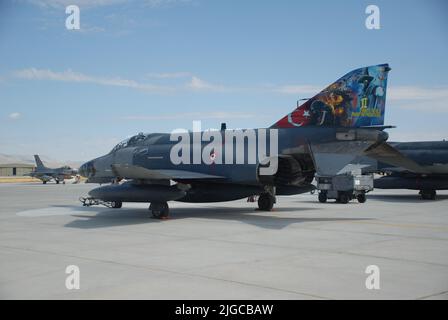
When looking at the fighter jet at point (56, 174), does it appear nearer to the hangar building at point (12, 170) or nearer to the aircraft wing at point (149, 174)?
the aircraft wing at point (149, 174)

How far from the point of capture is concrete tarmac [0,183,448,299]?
6496 mm

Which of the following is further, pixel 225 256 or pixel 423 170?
pixel 423 170

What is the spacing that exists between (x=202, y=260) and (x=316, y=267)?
1.99 m

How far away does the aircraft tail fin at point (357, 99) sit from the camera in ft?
48.6

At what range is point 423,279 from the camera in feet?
23.4

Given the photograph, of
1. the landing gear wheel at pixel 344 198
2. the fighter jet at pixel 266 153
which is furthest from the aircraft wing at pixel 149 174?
the landing gear wheel at pixel 344 198

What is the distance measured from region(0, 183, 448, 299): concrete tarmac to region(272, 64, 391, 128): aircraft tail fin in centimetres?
306

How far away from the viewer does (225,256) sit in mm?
9109

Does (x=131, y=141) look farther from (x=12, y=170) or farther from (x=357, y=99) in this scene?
(x=12, y=170)

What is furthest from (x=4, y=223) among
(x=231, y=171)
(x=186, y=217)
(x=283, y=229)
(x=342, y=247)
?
(x=342, y=247)

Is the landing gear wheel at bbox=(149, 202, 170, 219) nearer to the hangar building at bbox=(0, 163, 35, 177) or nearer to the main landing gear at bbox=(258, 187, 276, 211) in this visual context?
the main landing gear at bbox=(258, 187, 276, 211)

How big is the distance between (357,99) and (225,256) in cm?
786

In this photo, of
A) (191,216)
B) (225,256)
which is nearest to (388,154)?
(191,216)

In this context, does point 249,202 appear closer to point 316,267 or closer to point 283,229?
point 283,229
